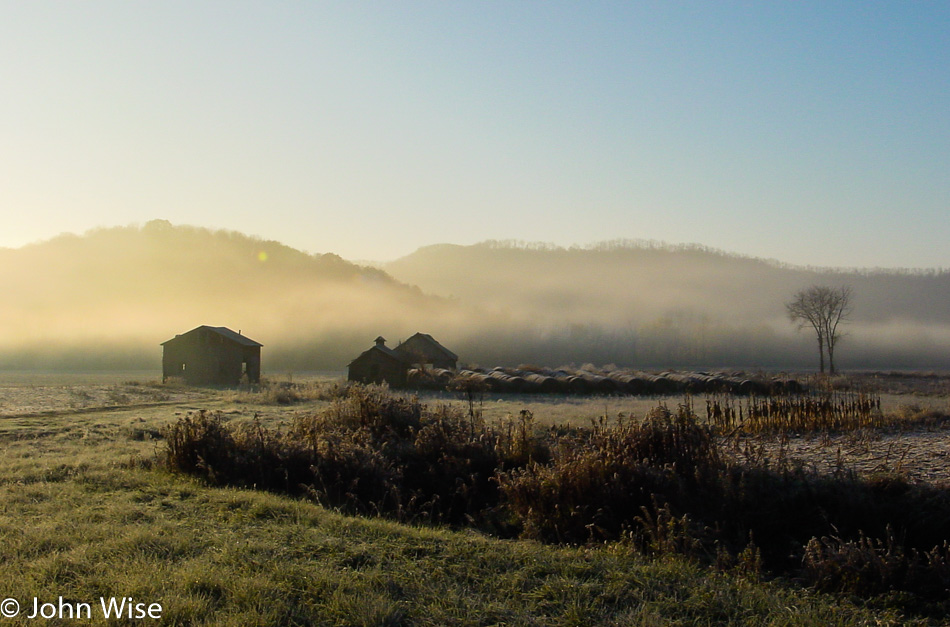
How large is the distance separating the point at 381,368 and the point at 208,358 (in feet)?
50.4

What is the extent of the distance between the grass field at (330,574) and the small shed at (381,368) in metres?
41.1

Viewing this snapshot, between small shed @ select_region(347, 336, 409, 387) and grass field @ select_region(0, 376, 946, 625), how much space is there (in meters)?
41.1

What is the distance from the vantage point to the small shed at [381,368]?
50125mm

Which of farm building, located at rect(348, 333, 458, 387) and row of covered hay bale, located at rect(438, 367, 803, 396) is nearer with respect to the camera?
row of covered hay bale, located at rect(438, 367, 803, 396)

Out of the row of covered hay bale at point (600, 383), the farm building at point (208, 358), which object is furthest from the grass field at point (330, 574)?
the farm building at point (208, 358)

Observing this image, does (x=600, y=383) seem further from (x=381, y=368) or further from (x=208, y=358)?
(x=208, y=358)

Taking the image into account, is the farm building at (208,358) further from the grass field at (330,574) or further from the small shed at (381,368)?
the grass field at (330,574)

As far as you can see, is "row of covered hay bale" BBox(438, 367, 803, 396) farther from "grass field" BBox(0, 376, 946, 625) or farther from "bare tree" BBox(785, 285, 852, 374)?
"bare tree" BBox(785, 285, 852, 374)

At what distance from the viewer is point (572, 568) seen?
20.3 ft

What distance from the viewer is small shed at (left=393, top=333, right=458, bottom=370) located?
58.2 metres

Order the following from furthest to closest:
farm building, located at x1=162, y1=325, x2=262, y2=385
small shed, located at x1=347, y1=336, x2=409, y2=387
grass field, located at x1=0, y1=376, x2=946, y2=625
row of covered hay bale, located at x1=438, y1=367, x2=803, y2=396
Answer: farm building, located at x1=162, y1=325, x2=262, y2=385
small shed, located at x1=347, y1=336, x2=409, y2=387
row of covered hay bale, located at x1=438, y1=367, x2=803, y2=396
grass field, located at x1=0, y1=376, x2=946, y2=625

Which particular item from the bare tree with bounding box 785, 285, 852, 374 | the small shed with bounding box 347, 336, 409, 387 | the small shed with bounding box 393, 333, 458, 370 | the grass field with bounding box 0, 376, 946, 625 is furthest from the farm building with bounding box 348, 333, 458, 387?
the bare tree with bounding box 785, 285, 852, 374

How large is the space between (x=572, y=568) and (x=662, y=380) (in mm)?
38720

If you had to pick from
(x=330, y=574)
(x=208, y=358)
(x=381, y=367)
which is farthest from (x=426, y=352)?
(x=330, y=574)
